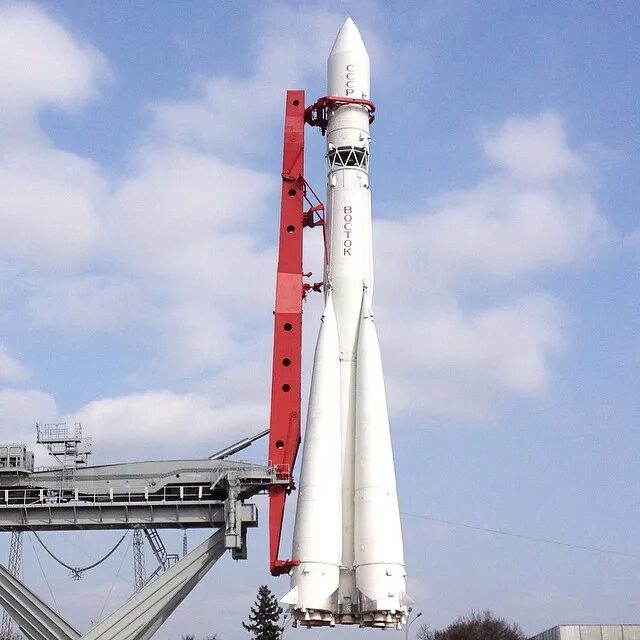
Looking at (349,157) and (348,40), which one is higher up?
(348,40)

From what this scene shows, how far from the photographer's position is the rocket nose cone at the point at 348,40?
51906 millimetres

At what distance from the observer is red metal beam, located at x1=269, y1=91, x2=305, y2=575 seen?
158 feet

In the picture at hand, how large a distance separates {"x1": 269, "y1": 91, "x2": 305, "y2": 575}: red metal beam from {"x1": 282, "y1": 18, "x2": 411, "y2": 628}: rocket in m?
1.83

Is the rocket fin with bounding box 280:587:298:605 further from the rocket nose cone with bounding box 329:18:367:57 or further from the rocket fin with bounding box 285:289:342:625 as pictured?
the rocket nose cone with bounding box 329:18:367:57

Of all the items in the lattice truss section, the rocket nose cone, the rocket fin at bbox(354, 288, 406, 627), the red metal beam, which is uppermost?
the rocket nose cone

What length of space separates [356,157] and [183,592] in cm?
2113

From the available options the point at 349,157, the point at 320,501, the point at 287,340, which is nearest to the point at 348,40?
the point at 349,157

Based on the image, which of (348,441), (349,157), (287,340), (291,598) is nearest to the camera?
(291,598)

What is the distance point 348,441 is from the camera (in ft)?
151

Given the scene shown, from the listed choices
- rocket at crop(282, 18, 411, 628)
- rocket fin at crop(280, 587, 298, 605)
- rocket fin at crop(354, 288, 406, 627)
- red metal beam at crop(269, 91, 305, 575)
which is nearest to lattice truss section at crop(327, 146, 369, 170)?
rocket at crop(282, 18, 411, 628)

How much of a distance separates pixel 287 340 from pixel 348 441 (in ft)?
19.3

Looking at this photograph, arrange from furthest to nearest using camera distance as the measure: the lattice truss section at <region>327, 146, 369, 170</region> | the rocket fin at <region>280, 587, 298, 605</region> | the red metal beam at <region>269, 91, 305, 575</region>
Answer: the lattice truss section at <region>327, 146, 369, 170</region> → the red metal beam at <region>269, 91, 305, 575</region> → the rocket fin at <region>280, 587, 298, 605</region>

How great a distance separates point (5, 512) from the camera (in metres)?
50.2

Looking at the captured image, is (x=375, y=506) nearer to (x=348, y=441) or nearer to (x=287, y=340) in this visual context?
(x=348, y=441)
